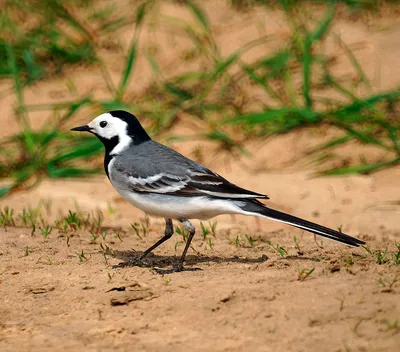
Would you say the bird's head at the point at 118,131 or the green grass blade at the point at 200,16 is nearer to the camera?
the bird's head at the point at 118,131

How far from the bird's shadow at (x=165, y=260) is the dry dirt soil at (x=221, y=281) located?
0.02 meters

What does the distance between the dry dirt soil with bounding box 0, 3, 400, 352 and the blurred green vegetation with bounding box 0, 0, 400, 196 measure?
2.54 ft

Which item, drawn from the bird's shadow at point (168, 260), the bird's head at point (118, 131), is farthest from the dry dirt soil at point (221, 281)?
the bird's head at point (118, 131)

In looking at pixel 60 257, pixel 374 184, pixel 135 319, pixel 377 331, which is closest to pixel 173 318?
pixel 135 319

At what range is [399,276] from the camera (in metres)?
4.76

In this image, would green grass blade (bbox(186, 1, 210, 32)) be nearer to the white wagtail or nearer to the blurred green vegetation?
the blurred green vegetation

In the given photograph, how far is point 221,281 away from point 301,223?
0.78 m

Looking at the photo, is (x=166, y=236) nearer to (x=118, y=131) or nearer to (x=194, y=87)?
(x=118, y=131)

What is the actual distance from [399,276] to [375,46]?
5668 mm

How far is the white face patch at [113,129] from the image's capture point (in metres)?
6.30

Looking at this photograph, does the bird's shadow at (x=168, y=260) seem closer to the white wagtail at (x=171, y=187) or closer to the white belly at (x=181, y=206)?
the white wagtail at (x=171, y=187)

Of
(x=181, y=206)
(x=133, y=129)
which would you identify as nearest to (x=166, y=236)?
(x=181, y=206)

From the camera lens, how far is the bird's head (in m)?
6.31

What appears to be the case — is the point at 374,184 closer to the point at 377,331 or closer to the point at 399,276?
the point at 399,276
